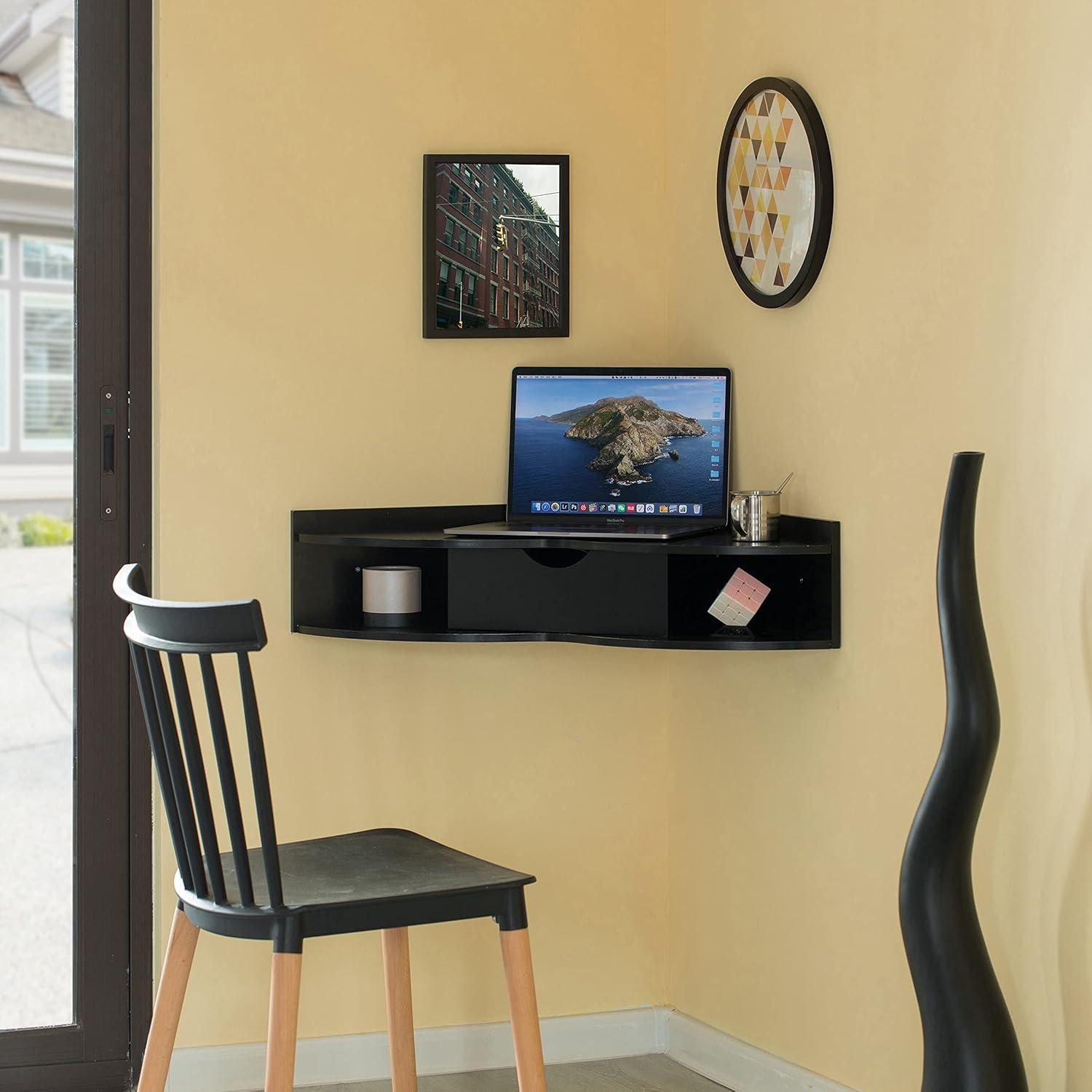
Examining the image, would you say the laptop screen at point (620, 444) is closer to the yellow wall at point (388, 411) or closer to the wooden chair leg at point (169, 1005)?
the yellow wall at point (388, 411)

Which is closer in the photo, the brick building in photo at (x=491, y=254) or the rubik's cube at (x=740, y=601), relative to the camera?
the rubik's cube at (x=740, y=601)

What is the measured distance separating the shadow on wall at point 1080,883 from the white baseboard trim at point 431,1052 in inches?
40.3

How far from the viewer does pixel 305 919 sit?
156 cm

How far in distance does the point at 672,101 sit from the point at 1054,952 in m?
1.62

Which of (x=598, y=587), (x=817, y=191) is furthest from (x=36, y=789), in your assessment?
(x=817, y=191)

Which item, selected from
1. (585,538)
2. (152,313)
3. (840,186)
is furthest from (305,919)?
(840,186)

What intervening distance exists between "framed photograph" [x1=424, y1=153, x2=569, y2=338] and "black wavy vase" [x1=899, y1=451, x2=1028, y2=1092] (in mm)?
1068

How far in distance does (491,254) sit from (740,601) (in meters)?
0.81

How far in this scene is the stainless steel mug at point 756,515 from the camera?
1982mm

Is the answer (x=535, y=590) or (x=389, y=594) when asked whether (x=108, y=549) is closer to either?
(x=389, y=594)

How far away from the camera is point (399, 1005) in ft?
6.46

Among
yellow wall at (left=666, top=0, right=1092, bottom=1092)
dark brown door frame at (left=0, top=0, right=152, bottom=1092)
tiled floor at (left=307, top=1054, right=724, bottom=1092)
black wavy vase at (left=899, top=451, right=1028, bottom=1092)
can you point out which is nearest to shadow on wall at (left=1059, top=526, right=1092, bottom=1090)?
yellow wall at (left=666, top=0, right=1092, bottom=1092)

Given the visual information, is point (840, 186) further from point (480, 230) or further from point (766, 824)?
point (766, 824)

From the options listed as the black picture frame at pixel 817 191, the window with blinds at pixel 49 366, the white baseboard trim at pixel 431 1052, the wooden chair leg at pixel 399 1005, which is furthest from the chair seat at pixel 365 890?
the black picture frame at pixel 817 191
